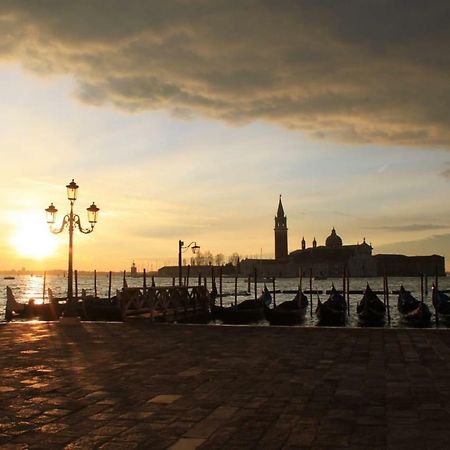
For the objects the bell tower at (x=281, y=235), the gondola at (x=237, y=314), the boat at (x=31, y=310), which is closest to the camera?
the gondola at (x=237, y=314)

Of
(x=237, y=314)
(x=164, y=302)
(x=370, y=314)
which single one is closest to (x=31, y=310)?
(x=237, y=314)

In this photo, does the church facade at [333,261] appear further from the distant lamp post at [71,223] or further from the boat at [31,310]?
the distant lamp post at [71,223]

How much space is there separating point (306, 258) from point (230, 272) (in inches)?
1074

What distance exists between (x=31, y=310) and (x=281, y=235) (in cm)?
15149

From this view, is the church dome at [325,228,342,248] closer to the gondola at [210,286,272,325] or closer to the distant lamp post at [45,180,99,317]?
the gondola at [210,286,272,325]

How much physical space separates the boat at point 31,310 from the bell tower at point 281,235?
148359mm

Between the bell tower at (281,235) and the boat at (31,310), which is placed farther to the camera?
the bell tower at (281,235)

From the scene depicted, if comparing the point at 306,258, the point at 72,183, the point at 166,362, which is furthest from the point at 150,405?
the point at 306,258

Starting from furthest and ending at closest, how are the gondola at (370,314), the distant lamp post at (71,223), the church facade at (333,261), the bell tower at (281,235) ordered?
the bell tower at (281,235) < the church facade at (333,261) < the gondola at (370,314) < the distant lamp post at (71,223)

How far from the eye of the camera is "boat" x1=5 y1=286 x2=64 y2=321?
33181 millimetres

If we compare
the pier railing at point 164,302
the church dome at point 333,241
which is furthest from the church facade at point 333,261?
the pier railing at point 164,302

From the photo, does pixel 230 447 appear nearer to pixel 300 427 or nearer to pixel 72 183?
pixel 300 427

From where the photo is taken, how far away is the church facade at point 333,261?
171 meters

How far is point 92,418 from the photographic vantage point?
17.1ft
